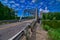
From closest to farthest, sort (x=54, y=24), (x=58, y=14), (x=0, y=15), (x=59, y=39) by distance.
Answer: (x=59, y=39) < (x=54, y=24) < (x=0, y=15) < (x=58, y=14)

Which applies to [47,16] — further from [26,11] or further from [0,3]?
[26,11]

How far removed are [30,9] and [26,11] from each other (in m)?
4.62

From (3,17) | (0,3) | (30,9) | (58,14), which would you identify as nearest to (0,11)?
(3,17)

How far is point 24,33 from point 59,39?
239cm

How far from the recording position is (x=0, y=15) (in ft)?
220

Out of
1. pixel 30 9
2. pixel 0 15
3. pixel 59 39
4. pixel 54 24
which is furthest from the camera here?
pixel 30 9

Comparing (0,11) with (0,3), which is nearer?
(0,11)

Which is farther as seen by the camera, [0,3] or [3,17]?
[0,3]

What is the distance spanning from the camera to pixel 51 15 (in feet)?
251

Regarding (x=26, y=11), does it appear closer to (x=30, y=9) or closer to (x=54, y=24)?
(x=30, y=9)

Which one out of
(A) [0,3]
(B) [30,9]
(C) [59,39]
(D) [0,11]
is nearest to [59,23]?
(C) [59,39]

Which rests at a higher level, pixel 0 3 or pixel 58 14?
pixel 0 3

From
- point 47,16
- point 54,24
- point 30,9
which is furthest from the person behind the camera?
point 30,9

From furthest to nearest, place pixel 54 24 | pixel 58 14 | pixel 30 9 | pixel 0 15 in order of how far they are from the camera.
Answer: pixel 30 9, pixel 58 14, pixel 0 15, pixel 54 24
